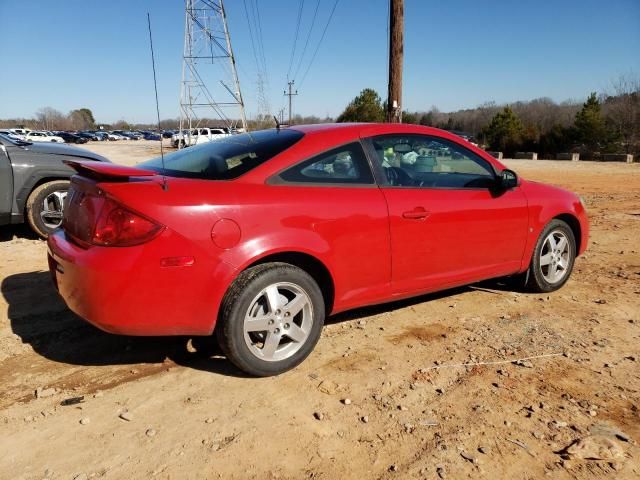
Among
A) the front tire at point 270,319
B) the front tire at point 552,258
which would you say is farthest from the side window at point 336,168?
the front tire at point 552,258

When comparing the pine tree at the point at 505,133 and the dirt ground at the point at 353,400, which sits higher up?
the pine tree at the point at 505,133

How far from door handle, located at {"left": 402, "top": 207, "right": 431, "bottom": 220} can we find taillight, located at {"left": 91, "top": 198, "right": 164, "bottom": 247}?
1.65 m

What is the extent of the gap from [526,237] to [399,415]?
7.40 ft

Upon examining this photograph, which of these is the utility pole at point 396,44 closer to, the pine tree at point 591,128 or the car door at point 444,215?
the car door at point 444,215

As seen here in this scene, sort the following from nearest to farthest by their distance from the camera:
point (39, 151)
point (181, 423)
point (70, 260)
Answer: point (181, 423), point (70, 260), point (39, 151)

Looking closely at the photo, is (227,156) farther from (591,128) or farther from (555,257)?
(591,128)

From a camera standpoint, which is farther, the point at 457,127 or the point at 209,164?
the point at 457,127

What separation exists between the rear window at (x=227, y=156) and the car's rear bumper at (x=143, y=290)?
0.62m

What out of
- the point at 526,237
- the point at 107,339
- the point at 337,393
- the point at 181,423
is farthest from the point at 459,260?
the point at 107,339

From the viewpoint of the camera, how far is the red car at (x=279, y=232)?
2.70 m

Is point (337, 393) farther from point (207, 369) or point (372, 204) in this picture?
point (372, 204)

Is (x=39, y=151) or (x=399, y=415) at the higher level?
(x=39, y=151)

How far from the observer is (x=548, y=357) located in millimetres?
3346

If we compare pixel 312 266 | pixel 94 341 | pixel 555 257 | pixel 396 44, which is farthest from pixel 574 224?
pixel 396 44
